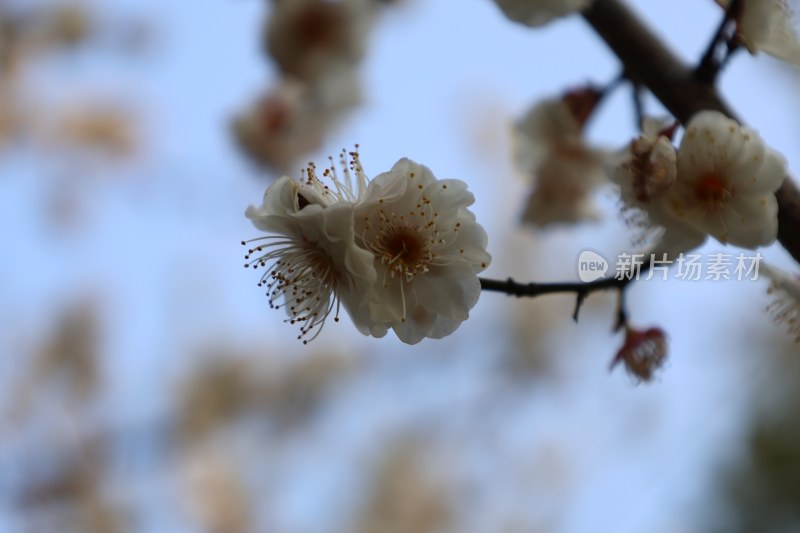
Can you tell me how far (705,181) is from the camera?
836 millimetres

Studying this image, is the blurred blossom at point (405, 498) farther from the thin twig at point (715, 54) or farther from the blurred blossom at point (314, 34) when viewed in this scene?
the thin twig at point (715, 54)

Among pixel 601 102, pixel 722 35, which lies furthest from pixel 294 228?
pixel 601 102

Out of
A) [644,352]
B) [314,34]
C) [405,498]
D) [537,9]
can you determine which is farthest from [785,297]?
[405,498]

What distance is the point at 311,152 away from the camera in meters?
2.10

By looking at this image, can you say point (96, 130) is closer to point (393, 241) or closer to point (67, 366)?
point (67, 366)

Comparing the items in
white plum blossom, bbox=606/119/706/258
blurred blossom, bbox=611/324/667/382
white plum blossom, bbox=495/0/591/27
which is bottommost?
blurred blossom, bbox=611/324/667/382

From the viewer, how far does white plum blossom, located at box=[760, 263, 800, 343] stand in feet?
2.96

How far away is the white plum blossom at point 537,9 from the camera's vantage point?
1.01 metres

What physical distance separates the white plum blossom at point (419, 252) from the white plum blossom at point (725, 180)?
0.26 metres

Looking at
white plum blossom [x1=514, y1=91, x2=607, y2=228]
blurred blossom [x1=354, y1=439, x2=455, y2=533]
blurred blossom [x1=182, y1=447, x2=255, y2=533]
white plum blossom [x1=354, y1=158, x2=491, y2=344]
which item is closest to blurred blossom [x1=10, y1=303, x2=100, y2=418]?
blurred blossom [x1=182, y1=447, x2=255, y2=533]

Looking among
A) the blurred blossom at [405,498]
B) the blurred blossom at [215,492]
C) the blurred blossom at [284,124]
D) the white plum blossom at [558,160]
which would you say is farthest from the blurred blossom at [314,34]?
the blurred blossom at [405,498]

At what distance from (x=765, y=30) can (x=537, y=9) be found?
293mm

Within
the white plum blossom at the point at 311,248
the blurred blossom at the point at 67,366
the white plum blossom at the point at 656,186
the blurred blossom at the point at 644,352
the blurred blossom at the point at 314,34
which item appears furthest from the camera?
the blurred blossom at the point at 67,366

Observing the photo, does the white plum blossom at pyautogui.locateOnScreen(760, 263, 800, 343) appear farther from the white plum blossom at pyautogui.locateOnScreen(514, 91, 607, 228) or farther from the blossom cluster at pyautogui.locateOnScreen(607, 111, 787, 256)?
the white plum blossom at pyautogui.locateOnScreen(514, 91, 607, 228)
